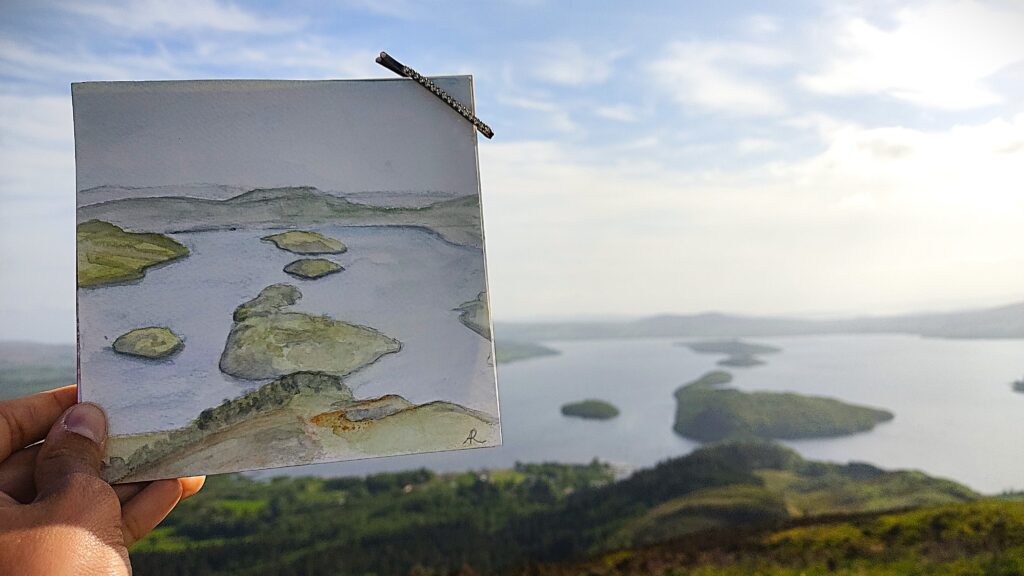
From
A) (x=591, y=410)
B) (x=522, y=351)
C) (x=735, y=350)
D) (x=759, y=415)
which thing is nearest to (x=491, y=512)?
(x=591, y=410)

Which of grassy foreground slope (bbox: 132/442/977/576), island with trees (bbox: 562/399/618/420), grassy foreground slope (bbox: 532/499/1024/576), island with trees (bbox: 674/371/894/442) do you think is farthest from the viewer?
island with trees (bbox: 562/399/618/420)

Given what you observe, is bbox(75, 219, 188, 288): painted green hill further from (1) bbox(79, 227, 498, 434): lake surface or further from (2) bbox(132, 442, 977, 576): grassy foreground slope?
(2) bbox(132, 442, 977, 576): grassy foreground slope

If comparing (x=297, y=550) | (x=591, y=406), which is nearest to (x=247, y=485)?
(x=297, y=550)

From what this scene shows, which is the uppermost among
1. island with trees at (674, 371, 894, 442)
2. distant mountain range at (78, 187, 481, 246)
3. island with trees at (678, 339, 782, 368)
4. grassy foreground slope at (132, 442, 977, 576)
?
distant mountain range at (78, 187, 481, 246)

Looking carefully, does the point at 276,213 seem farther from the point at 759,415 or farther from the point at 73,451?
the point at 759,415
